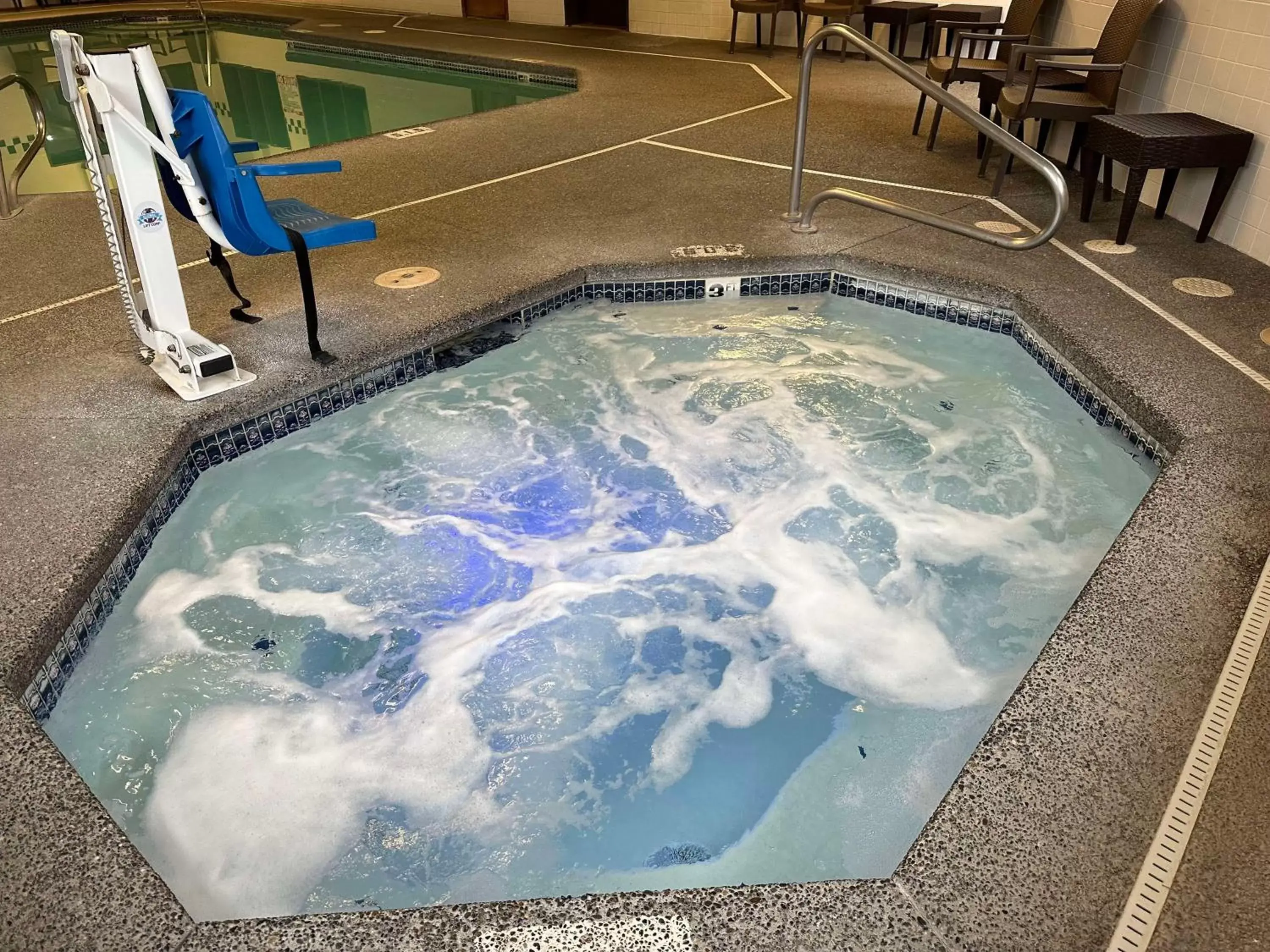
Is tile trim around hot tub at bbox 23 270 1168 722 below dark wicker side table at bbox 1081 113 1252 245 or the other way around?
below

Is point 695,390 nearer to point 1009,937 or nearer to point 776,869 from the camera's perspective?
point 776,869

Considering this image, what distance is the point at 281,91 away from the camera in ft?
28.8

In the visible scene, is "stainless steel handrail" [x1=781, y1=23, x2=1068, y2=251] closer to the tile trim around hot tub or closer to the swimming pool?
the tile trim around hot tub

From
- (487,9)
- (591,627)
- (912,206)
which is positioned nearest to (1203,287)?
(912,206)

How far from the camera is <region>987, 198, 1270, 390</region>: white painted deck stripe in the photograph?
2711 millimetres

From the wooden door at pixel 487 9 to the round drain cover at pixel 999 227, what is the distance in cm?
923

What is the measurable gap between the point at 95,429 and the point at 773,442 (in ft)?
6.70

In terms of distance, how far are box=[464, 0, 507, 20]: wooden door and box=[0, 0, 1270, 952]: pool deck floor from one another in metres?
6.20

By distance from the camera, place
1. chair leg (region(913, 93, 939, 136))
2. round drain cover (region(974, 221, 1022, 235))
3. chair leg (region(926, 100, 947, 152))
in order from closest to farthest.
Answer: round drain cover (region(974, 221, 1022, 235)) → chair leg (region(926, 100, 947, 152)) → chair leg (region(913, 93, 939, 136))

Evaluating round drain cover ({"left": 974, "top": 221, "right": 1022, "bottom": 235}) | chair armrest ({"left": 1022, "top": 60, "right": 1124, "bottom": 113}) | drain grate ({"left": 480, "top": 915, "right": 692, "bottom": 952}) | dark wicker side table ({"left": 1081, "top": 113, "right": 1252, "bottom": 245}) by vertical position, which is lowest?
drain grate ({"left": 480, "top": 915, "right": 692, "bottom": 952})

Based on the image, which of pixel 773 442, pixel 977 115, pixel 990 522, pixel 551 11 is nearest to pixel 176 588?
pixel 773 442

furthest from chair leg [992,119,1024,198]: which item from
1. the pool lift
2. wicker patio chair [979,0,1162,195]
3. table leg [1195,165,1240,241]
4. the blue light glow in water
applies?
the pool lift

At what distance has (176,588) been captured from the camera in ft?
7.57

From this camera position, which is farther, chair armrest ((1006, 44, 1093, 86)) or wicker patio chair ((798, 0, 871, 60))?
wicker patio chair ((798, 0, 871, 60))
